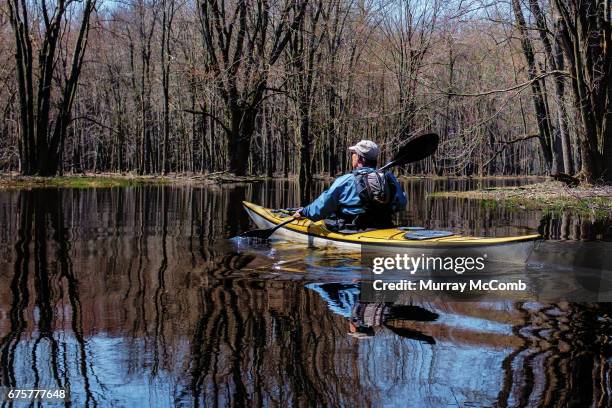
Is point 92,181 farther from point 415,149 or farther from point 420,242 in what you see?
point 420,242

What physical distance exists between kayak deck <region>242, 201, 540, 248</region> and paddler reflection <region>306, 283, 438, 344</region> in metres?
1.10

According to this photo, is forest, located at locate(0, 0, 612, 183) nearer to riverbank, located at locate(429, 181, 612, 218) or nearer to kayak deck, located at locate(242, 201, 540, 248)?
riverbank, located at locate(429, 181, 612, 218)

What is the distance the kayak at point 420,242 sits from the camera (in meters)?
6.15

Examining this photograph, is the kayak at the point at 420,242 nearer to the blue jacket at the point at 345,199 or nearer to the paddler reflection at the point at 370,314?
the blue jacket at the point at 345,199

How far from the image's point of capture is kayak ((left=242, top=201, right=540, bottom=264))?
6152 millimetres

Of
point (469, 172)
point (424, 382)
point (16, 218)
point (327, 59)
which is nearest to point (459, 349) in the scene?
point (424, 382)

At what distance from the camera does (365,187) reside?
752cm

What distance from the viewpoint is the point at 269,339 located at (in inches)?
163

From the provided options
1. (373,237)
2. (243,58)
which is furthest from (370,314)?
(243,58)

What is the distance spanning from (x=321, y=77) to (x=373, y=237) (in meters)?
24.8

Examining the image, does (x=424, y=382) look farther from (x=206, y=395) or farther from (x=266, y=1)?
(x=266, y=1)

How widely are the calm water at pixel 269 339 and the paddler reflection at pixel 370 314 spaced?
0.06 ft

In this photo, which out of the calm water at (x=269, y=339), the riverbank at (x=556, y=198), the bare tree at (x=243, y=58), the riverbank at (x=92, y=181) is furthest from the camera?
the bare tree at (x=243, y=58)

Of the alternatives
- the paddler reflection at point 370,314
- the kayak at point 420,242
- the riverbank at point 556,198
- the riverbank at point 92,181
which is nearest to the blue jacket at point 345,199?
the kayak at point 420,242
